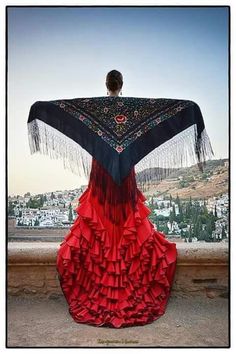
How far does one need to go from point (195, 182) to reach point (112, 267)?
0.86 metres

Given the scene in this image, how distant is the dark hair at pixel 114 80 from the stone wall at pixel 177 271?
1.14 m

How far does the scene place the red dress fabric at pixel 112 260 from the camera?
11.0ft

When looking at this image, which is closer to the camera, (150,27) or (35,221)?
(150,27)

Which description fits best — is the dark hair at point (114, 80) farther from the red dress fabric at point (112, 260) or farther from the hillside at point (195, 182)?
the hillside at point (195, 182)

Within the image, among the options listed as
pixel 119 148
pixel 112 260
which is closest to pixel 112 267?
pixel 112 260

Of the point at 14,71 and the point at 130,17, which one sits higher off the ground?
the point at 130,17

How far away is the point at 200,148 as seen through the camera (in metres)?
3.41

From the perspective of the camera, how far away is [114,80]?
3.48 meters

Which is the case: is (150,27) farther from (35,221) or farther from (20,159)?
(35,221)

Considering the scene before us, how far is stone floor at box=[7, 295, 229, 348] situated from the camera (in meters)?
3.22

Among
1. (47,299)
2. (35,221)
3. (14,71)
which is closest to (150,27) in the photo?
(14,71)
